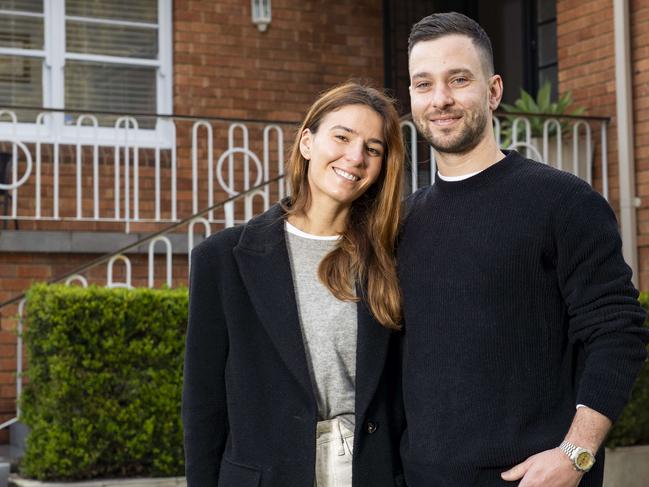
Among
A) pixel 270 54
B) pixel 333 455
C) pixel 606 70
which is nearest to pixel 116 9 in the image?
pixel 270 54

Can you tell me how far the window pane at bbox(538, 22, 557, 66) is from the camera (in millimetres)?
9805

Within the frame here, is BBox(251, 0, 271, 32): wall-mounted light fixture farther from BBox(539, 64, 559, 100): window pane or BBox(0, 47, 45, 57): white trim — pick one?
BBox(539, 64, 559, 100): window pane

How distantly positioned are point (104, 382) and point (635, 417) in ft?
10.2

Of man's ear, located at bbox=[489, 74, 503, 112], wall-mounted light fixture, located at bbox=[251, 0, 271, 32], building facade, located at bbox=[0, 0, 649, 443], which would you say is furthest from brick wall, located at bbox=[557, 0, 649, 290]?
man's ear, located at bbox=[489, 74, 503, 112]

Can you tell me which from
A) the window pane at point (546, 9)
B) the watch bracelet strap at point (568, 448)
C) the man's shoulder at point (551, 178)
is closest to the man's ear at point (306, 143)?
the man's shoulder at point (551, 178)

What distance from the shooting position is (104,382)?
20.5 feet

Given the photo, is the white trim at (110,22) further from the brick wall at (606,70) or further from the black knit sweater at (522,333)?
the black knit sweater at (522,333)

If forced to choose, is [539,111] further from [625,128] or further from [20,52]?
[20,52]

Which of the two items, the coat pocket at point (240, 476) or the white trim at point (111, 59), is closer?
the coat pocket at point (240, 476)

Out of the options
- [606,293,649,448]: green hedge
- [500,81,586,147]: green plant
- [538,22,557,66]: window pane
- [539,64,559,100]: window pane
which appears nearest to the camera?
[606,293,649,448]: green hedge

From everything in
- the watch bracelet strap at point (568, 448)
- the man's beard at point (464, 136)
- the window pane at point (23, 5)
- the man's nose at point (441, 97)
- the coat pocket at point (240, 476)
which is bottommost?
the coat pocket at point (240, 476)

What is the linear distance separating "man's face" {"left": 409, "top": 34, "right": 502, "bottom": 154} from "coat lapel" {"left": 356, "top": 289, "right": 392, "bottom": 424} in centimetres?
49

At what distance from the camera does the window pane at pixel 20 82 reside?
9.09m

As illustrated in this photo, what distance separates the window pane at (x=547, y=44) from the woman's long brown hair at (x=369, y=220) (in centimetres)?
693
